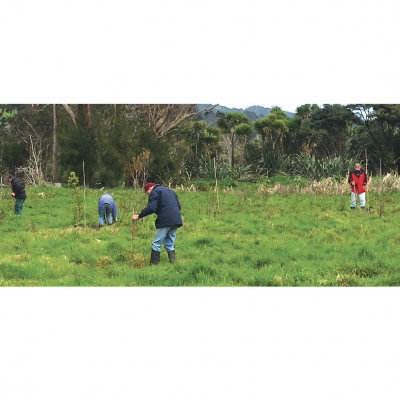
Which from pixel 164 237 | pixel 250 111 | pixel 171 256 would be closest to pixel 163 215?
pixel 164 237

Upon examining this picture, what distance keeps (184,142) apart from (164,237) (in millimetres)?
20836

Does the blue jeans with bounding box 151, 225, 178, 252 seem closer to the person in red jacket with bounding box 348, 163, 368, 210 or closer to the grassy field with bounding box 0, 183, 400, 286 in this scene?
Answer: the grassy field with bounding box 0, 183, 400, 286

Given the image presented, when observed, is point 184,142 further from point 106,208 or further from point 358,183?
point 106,208

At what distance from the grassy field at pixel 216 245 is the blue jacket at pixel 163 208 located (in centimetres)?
75

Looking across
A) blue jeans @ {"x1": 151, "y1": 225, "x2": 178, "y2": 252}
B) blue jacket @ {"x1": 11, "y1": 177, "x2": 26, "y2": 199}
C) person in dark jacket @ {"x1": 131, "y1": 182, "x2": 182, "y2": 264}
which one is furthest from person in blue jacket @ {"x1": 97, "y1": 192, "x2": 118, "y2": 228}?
blue jeans @ {"x1": 151, "y1": 225, "x2": 178, "y2": 252}

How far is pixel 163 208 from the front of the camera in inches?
381

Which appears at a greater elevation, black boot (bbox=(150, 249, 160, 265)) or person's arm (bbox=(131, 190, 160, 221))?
person's arm (bbox=(131, 190, 160, 221))

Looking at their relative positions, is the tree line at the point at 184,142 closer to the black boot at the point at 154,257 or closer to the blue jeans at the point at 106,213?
the blue jeans at the point at 106,213

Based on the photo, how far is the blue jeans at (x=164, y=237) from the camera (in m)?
9.73

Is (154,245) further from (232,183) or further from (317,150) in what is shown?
(317,150)

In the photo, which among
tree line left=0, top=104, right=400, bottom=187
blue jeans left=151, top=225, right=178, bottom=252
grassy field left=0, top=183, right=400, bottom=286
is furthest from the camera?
tree line left=0, top=104, right=400, bottom=187

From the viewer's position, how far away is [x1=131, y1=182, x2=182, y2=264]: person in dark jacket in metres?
9.61

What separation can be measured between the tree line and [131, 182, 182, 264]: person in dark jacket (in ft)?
30.8

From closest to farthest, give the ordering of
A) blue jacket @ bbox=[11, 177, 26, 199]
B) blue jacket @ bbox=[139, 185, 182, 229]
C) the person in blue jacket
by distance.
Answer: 1. blue jacket @ bbox=[139, 185, 182, 229]
2. the person in blue jacket
3. blue jacket @ bbox=[11, 177, 26, 199]
